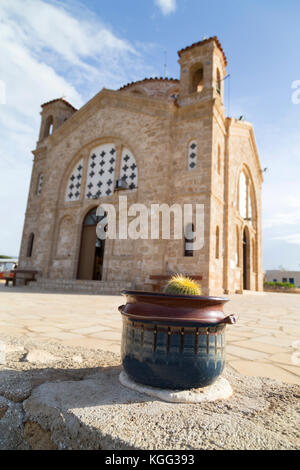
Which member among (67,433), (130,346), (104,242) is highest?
(104,242)

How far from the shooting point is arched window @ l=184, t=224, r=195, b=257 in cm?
1078

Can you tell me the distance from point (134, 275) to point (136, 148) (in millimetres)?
5818

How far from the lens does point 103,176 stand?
45.8ft

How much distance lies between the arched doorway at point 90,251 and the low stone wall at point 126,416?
1159cm

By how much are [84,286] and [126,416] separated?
35.5 feet

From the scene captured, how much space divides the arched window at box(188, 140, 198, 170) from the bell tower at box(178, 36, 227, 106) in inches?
76.8

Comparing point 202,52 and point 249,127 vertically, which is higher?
point 202,52

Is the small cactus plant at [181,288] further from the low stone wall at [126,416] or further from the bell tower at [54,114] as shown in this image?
the bell tower at [54,114]

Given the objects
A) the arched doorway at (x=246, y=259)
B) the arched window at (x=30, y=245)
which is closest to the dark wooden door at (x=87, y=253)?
the arched window at (x=30, y=245)

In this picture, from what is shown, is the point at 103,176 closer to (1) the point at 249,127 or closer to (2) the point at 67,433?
(1) the point at 249,127

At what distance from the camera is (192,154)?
1166 cm

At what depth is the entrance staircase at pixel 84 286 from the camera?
11.2 m

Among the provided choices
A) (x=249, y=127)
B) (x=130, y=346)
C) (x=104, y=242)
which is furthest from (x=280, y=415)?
(x=249, y=127)

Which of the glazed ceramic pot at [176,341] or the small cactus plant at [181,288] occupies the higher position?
the small cactus plant at [181,288]
